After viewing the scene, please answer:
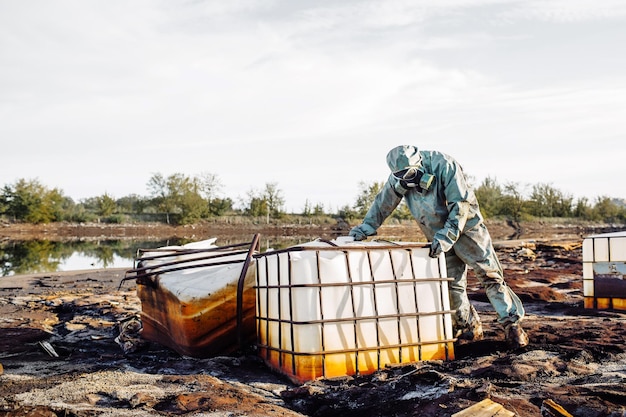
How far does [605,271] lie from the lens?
7.86m

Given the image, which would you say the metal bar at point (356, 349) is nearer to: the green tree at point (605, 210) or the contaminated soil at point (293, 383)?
the contaminated soil at point (293, 383)

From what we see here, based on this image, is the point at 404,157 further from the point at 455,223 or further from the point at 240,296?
the point at 240,296

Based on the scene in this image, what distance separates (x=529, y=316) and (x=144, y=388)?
5149mm

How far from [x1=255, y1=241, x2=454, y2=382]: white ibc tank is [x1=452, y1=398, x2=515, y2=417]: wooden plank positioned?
4.69 ft

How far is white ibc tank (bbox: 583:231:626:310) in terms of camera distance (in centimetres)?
775

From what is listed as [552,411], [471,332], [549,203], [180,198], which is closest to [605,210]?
[549,203]

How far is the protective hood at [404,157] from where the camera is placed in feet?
17.6

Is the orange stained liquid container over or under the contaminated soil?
over

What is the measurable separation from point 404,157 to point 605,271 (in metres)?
4.20

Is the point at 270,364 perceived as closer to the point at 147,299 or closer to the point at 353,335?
the point at 353,335

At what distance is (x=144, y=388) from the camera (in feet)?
14.2

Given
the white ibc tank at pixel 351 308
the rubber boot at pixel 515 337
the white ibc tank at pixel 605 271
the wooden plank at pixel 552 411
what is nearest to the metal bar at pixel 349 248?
the white ibc tank at pixel 351 308

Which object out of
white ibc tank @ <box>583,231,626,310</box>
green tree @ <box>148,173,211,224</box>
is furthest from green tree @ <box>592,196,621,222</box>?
white ibc tank @ <box>583,231,626,310</box>

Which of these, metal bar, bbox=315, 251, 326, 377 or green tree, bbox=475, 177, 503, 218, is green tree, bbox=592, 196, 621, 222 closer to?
green tree, bbox=475, 177, 503, 218
